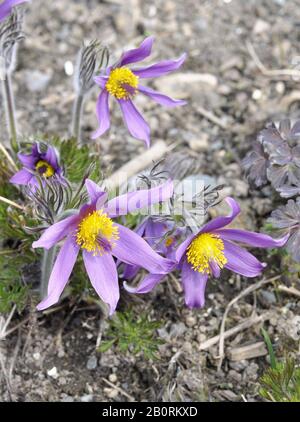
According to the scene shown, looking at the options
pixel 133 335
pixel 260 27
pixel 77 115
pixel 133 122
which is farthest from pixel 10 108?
pixel 260 27

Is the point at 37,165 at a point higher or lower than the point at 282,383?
higher

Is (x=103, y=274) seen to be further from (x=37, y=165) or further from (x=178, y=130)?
(x=178, y=130)

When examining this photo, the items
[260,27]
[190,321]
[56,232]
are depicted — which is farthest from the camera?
[260,27]

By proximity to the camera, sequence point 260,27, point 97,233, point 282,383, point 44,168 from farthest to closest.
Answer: point 260,27 < point 44,168 < point 282,383 < point 97,233

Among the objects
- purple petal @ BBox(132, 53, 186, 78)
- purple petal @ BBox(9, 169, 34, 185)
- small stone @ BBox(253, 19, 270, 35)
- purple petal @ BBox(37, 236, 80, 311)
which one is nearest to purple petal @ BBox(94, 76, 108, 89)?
purple petal @ BBox(132, 53, 186, 78)

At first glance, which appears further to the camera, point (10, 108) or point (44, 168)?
point (10, 108)

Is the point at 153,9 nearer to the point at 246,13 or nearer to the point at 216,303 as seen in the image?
the point at 246,13

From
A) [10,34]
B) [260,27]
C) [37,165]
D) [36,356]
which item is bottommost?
[36,356]

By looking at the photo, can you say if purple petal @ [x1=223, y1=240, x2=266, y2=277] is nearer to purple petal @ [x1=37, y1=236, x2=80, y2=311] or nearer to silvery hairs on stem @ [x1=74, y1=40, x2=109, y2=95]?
purple petal @ [x1=37, y1=236, x2=80, y2=311]

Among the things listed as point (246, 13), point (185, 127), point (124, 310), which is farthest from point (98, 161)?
point (246, 13)
